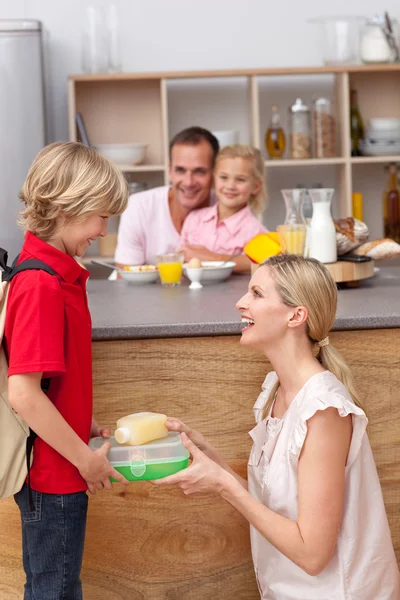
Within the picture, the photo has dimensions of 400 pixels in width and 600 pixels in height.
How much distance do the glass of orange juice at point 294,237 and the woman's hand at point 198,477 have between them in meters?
0.96

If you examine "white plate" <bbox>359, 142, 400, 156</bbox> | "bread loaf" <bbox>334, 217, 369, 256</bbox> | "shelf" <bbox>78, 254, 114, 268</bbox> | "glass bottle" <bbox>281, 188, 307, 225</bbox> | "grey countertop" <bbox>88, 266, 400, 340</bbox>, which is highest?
"white plate" <bbox>359, 142, 400, 156</bbox>

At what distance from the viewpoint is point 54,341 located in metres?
1.38

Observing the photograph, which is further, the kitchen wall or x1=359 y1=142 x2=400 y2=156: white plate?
the kitchen wall

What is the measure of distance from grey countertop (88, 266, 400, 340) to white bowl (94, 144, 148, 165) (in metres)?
1.57

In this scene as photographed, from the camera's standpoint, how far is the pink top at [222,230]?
3281 millimetres

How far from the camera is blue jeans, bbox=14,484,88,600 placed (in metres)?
1.49

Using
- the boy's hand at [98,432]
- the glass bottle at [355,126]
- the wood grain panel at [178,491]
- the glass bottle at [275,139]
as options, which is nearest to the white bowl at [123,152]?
the glass bottle at [275,139]

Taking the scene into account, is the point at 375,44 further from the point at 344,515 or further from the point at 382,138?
the point at 344,515

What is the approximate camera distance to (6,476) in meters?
1.48

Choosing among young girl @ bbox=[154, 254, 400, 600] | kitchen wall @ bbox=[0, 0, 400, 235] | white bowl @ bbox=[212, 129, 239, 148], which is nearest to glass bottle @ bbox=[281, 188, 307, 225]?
young girl @ bbox=[154, 254, 400, 600]

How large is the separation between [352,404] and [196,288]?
1108 millimetres

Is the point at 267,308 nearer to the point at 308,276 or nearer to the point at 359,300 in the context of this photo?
the point at 308,276

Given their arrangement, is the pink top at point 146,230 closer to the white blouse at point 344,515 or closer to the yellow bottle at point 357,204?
the yellow bottle at point 357,204

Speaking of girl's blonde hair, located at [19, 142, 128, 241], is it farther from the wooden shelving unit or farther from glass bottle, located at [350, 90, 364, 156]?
glass bottle, located at [350, 90, 364, 156]
